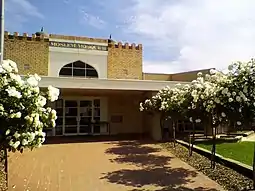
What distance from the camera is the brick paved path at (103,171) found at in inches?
309

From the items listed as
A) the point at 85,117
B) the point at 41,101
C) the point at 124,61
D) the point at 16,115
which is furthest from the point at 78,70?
the point at 16,115

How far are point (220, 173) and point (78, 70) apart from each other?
16053 millimetres

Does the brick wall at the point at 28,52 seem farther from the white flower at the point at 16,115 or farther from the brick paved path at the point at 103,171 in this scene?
the white flower at the point at 16,115

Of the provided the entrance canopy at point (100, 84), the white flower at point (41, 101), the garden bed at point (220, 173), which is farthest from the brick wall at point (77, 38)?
the white flower at point (41, 101)

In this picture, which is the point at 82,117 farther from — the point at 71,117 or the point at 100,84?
the point at 100,84

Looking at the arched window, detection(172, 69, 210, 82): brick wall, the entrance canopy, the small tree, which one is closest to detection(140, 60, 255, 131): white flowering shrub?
the small tree

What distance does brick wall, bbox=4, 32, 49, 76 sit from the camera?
21547 mm

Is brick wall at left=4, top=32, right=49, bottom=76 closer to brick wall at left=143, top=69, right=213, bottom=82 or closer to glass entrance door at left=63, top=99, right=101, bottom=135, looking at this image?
glass entrance door at left=63, top=99, right=101, bottom=135

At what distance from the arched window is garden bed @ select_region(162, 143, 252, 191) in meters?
12.4

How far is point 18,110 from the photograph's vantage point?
14.6 ft

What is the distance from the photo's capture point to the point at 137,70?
24.6m

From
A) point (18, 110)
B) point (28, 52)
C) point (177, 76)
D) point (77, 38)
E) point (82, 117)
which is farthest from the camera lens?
point (177, 76)

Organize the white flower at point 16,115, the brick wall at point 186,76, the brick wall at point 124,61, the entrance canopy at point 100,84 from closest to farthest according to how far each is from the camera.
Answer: the white flower at point 16,115, the entrance canopy at point 100,84, the brick wall at point 124,61, the brick wall at point 186,76

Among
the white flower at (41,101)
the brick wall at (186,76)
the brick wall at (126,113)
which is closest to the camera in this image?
the white flower at (41,101)
